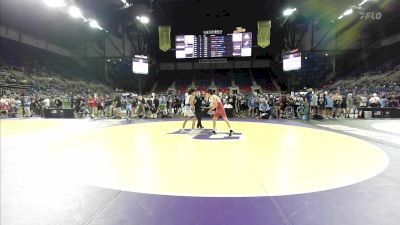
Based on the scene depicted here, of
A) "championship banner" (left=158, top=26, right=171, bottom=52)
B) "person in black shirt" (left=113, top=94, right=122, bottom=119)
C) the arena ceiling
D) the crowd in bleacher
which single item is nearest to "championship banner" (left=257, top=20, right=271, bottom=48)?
the arena ceiling

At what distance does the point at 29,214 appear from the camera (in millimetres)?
2803

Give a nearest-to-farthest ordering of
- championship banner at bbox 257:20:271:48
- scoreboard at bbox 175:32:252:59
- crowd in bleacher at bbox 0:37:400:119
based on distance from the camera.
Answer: crowd in bleacher at bbox 0:37:400:119 → scoreboard at bbox 175:32:252:59 → championship banner at bbox 257:20:271:48

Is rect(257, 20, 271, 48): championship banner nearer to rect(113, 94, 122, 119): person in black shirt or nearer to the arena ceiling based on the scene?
the arena ceiling

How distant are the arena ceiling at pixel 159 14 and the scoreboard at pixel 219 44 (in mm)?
4264

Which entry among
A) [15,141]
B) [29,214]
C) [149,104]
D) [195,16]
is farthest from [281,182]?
[195,16]

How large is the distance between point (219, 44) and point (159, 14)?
29.4 feet

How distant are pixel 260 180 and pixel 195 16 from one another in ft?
90.6

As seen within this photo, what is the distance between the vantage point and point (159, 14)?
26.2m

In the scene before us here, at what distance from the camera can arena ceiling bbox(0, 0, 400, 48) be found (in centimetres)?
1861

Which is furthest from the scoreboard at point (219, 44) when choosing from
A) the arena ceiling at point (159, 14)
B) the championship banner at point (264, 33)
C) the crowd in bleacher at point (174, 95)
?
the arena ceiling at point (159, 14)

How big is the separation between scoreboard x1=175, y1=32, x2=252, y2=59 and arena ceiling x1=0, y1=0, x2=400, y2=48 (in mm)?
4264

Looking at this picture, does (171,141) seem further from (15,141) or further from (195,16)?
(195,16)

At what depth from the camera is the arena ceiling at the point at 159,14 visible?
18609 mm

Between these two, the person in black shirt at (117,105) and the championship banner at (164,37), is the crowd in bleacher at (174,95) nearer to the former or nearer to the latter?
the person in black shirt at (117,105)
